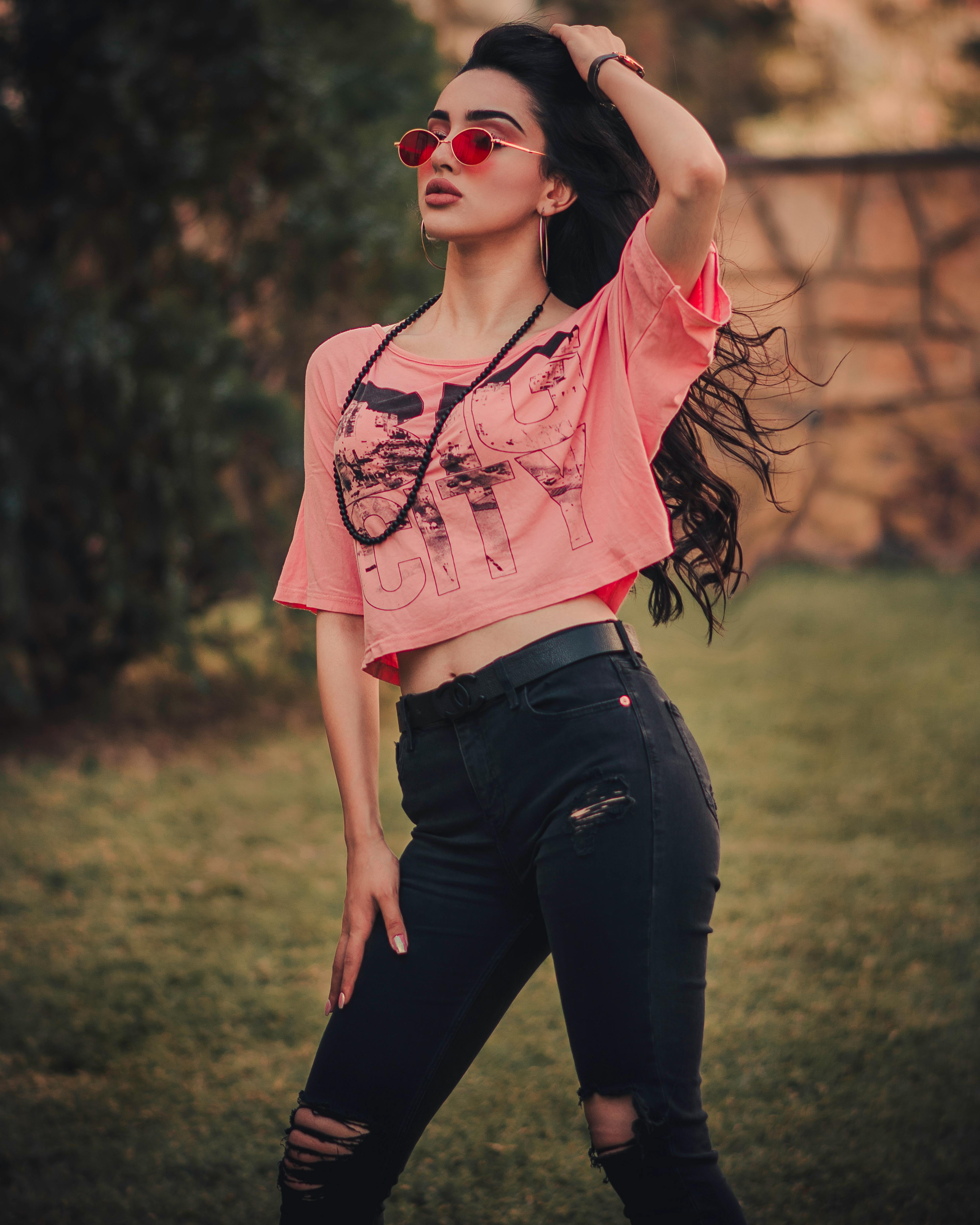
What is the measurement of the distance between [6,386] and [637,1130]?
475cm

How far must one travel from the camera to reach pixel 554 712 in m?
1.71

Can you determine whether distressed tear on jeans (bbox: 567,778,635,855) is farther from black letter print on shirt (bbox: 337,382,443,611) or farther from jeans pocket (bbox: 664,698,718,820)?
black letter print on shirt (bbox: 337,382,443,611)

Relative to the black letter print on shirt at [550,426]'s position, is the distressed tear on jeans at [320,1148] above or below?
below

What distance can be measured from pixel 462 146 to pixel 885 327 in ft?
25.5

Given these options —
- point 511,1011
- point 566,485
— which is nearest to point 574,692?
point 566,485

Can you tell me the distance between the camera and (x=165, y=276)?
5.54m

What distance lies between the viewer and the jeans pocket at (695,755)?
1772mm

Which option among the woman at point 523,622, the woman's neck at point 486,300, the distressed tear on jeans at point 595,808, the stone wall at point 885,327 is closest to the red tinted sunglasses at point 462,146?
the woman at point 523,622

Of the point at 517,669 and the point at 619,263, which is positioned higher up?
the point at 619,263

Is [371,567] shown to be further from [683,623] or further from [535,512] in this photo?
[683,623]

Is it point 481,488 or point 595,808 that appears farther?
point 481,488

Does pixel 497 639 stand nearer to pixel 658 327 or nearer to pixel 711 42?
pixel 658 327

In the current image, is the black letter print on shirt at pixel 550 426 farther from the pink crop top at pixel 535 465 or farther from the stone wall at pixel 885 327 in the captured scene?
the stone wall at pixel 885 327

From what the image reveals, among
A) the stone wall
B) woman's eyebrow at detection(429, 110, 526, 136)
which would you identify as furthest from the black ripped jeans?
the stone wall
